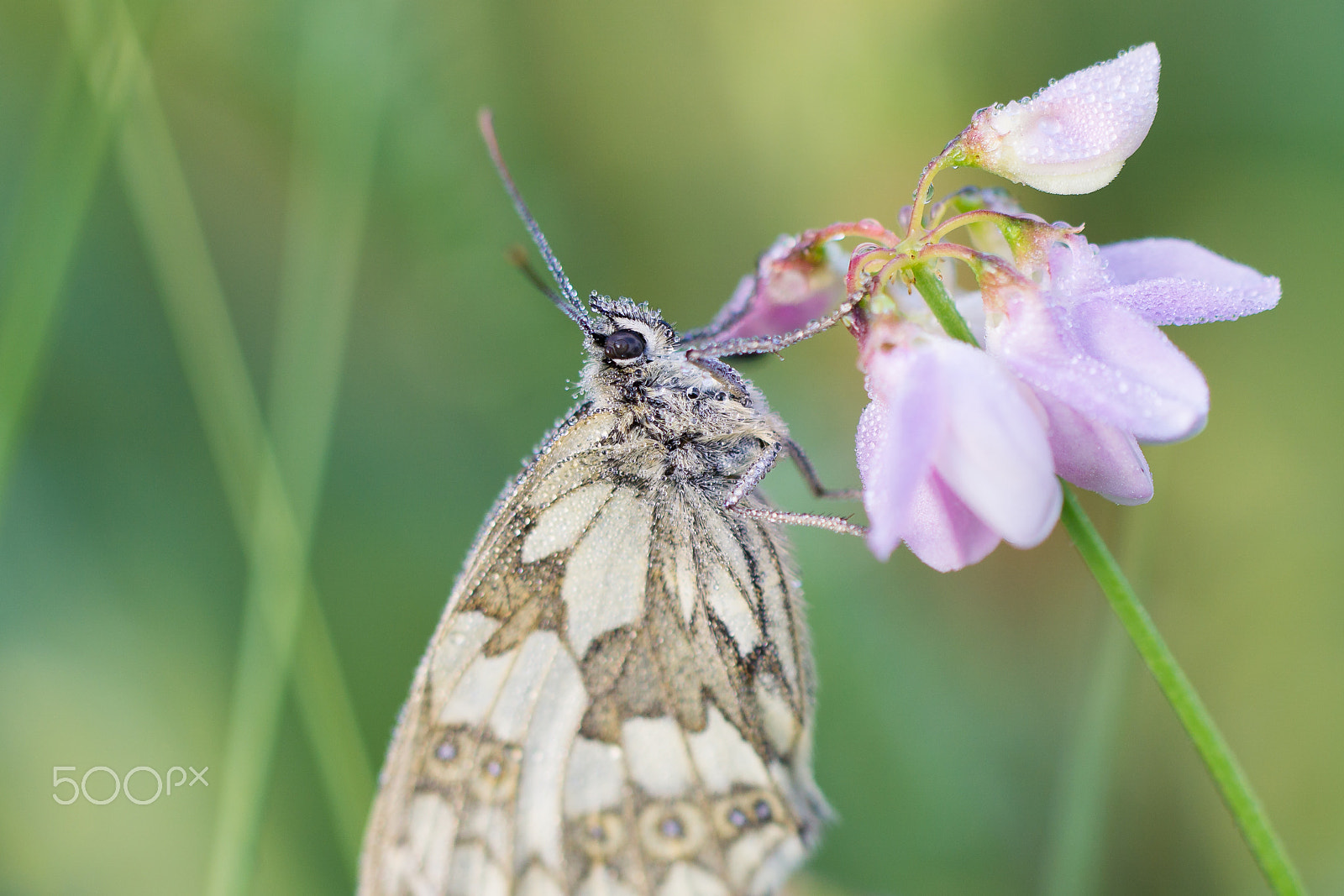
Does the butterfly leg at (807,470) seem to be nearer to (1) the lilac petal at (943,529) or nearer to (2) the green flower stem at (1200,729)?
(1) the lilac petal at (943,529)

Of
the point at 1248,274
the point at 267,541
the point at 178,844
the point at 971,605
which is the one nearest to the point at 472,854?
the point at 267,541

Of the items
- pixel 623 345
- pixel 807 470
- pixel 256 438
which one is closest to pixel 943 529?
pixel 807 470

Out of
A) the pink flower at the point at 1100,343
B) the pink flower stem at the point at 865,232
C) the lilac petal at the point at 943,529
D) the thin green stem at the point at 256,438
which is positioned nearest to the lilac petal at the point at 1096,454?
the pink flower at the point at 1100,343

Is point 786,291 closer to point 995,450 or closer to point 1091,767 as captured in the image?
point 995,450

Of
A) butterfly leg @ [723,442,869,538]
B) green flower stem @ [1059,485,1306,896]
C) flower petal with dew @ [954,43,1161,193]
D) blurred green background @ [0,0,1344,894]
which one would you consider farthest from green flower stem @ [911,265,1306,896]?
blurred green background @ [0,0,1344,894]

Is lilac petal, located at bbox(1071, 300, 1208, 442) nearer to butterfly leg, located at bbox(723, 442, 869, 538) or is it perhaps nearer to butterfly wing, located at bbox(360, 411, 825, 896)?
butterfly leg, located at bbox(723, 442, 869, 538)

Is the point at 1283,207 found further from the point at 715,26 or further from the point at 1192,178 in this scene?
the point at 715,26
